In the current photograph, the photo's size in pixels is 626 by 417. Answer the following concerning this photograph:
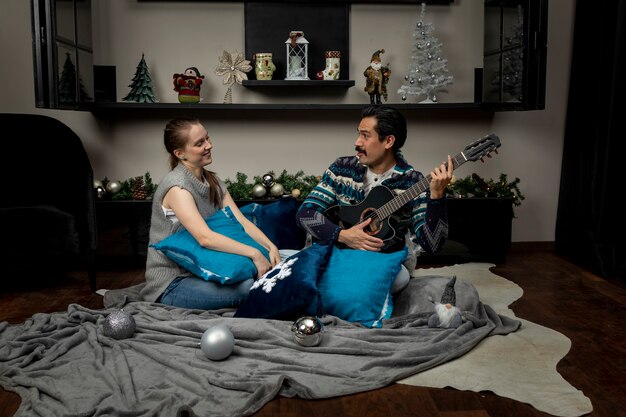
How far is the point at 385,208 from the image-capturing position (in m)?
3.00

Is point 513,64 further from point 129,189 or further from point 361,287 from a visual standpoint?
point 129,189

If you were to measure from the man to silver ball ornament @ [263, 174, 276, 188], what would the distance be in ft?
4.00

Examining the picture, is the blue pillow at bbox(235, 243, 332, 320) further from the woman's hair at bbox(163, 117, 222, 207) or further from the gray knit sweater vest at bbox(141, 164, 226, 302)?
the woman's hair at bbox(163, 117, 222, 207)

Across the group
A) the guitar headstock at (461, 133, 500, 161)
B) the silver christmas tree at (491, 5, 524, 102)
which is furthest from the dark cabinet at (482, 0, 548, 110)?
the guitar headstock at (461, 133, 500, 161)

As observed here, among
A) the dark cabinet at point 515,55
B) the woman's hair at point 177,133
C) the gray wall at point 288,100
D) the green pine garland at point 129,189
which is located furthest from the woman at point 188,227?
the dark cabinet at point 515,55

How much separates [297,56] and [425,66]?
79 cm

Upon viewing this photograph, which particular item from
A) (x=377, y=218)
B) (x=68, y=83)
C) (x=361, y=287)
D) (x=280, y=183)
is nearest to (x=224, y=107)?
(x=280, y=183)

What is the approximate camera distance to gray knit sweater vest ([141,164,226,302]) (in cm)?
311

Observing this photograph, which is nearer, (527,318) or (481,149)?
(481,149)

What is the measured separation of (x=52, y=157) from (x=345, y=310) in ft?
5.88

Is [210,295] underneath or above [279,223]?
underneath

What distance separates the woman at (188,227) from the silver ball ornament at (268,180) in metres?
1.14

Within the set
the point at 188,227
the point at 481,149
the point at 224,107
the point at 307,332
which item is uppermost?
the point at 224,107

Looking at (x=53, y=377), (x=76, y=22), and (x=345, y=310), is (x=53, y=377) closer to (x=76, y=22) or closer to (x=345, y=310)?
(x=345, y=310)
